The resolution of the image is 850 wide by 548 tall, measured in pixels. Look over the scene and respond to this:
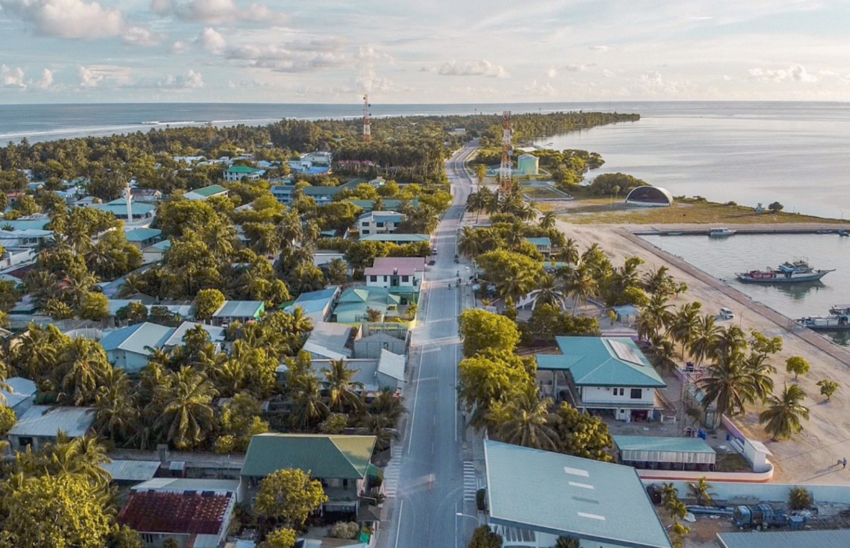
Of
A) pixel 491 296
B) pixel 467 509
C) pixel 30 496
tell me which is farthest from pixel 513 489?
pixel 491 296

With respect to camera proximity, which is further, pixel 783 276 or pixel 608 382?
pixel 783 276

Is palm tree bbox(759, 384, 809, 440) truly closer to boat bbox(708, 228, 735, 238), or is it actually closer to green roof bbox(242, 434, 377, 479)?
green roof bbox(242, 434, 377, 479)

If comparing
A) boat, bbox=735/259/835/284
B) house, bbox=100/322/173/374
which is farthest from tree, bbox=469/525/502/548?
boat, bbox=735/259/835/284

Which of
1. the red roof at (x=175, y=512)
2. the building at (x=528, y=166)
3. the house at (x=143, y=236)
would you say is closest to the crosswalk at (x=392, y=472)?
the red roof at (x=175, y=512)

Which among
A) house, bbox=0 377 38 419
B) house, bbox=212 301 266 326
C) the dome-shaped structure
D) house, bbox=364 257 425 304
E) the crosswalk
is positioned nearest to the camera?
the crosswalk

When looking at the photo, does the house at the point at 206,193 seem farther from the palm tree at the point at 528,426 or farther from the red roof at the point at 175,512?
the palm tree at the point at 528,426

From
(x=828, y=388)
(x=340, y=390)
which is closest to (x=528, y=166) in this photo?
(x=828, y=388)

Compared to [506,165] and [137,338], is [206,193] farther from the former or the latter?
[137,338]
